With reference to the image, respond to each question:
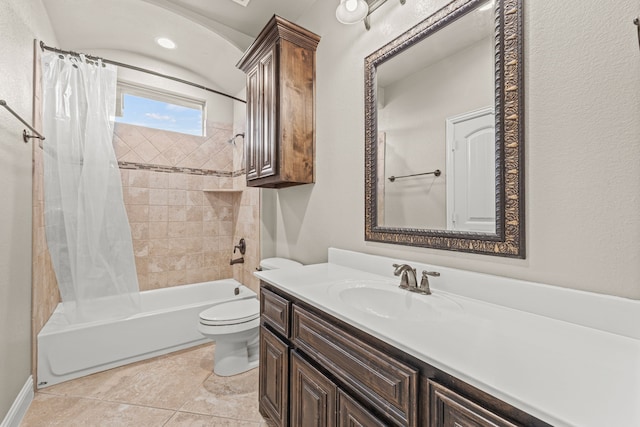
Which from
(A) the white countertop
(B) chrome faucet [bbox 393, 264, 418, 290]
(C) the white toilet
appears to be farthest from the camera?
(C) the white toilet

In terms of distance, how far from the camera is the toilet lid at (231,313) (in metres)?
1.90

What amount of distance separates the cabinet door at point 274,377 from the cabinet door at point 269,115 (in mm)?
1053

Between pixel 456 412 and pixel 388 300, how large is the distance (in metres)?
0.59

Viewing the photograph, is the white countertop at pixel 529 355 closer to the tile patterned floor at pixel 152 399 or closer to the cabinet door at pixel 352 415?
the cabinet door at pixel 352 415

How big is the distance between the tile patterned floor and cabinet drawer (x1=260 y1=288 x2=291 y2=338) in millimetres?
672

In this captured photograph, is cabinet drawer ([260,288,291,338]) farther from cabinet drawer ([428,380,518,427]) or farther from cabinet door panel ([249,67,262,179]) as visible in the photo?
cabinet door panel ([249,67,262,179])

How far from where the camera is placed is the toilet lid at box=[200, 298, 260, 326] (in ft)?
6.24

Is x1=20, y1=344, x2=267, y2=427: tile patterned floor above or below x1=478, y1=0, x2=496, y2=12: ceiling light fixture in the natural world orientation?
below

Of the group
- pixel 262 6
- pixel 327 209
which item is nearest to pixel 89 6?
pixel 262 6

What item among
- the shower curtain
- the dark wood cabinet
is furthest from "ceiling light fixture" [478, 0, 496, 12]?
the shower curtain

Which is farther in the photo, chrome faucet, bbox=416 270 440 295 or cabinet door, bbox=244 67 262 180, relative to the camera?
cabinet door, bbox=244 67 262 180

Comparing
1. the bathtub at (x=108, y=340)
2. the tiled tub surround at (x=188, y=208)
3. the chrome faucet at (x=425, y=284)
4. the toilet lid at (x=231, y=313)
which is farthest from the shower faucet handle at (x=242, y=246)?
the chrome faucet at (x=425, y=284)

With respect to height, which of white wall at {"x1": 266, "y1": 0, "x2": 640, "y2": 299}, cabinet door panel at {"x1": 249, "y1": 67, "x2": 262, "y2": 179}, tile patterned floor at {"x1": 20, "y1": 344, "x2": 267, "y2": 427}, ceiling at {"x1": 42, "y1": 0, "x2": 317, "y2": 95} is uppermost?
ceiling at {"x1": 42, "y1": 0, "x2": 317, "y2": 95}

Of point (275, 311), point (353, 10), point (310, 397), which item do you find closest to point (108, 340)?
point (275, 311)
